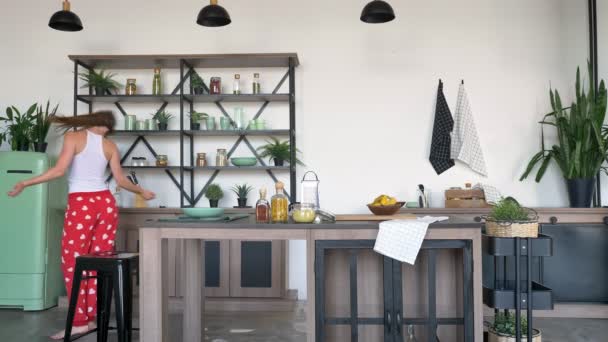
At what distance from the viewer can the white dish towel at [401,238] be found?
253cm

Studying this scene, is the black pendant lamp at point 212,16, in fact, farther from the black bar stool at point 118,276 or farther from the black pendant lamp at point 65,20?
the black bar stool at point 118,276

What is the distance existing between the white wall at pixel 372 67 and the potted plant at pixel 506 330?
6.71ft

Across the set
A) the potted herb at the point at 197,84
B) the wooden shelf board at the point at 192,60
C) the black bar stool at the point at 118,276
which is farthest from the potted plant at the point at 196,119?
the black bar stool at the point at 118,276

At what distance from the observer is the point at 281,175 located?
5.00 metres

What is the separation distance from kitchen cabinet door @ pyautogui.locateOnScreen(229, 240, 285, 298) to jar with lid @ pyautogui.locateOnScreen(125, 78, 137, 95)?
165cm

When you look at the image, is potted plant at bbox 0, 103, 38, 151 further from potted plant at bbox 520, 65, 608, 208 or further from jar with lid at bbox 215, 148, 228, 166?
potted plant at bbox 520, 65, 608, 208

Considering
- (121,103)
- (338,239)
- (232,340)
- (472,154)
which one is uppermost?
(121,103)

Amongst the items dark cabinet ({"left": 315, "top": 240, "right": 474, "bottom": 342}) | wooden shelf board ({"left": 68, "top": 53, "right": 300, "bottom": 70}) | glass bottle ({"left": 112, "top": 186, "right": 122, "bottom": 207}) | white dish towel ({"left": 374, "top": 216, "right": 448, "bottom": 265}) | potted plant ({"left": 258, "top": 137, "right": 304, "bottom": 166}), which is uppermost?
wooden shelf board ({"left": 68, "top": 53, "right": 300, "bottom": 70})

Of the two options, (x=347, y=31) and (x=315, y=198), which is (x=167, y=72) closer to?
(x=347, y=31)

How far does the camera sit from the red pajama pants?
11.5ft

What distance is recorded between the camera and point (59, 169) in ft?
11.2

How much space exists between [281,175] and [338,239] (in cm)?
242

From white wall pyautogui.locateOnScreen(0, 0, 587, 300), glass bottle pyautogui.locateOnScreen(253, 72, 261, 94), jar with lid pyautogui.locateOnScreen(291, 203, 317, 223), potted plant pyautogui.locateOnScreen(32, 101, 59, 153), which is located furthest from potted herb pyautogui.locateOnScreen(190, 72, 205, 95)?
jar with lid pyautogui.locateOnScreen(291, 203, 317, 223)

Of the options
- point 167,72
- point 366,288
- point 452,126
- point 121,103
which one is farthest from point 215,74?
point 366,288
